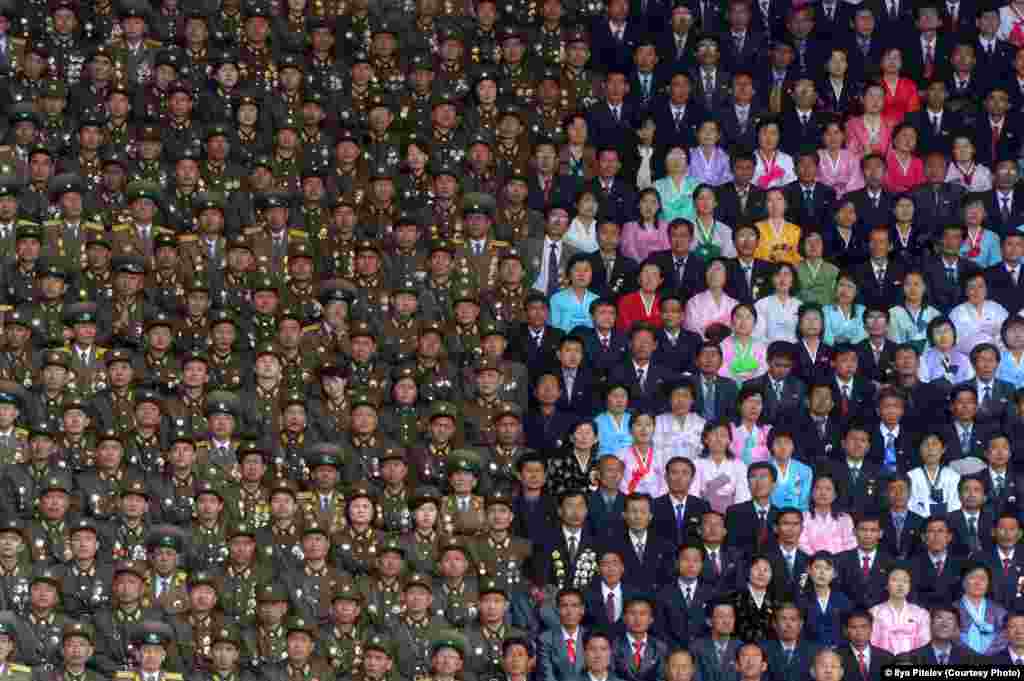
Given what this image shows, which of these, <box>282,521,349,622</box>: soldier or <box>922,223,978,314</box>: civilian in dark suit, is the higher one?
<box>922,223,978,314</box>: civilian in dark suit

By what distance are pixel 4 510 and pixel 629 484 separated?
4.22 m

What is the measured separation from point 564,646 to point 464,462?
163 centimetres

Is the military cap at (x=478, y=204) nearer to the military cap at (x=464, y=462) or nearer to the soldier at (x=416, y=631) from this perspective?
the military cap at (x=464, y=462)

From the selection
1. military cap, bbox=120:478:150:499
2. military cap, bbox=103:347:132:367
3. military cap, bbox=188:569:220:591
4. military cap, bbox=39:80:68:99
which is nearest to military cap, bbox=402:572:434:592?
military cap, bbox=188:569:220:591

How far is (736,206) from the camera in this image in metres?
23.2

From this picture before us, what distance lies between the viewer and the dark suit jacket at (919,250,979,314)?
74.7 feet

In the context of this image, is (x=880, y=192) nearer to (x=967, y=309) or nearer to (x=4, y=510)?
(x=967, y=309)

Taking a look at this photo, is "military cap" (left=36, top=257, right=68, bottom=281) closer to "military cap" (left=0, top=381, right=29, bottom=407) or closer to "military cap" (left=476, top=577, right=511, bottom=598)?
"military cap" (left=0, top=381, right=29, bottom=407)

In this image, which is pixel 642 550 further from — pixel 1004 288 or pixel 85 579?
pixel 1004 288

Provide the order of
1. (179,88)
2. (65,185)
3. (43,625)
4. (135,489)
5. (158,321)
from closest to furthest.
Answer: (43,625), (135,489), (158,321), (65,185), (179,88)

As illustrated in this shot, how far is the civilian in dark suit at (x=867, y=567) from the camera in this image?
20.9 metres

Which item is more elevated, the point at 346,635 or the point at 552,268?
the point at 552,268

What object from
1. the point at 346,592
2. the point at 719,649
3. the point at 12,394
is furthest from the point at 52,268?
the point at 719,649

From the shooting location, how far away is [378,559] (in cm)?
2081
